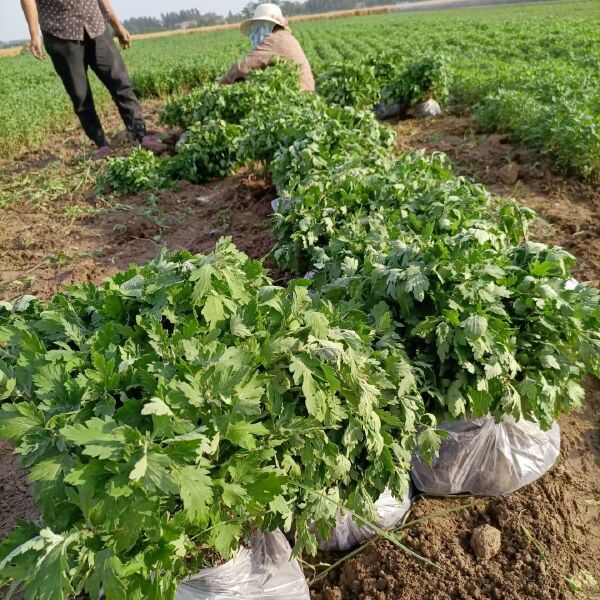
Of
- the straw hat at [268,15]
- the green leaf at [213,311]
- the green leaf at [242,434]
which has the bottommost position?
the green leaf at [242,434]

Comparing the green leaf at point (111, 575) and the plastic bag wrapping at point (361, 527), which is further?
the plastic bag wrapping at point (361, 527)

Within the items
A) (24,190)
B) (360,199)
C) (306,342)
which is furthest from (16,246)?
(306,342)

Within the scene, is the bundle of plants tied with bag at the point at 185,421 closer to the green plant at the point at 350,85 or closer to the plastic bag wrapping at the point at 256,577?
the plastic bag wrapping at the point at 256,577

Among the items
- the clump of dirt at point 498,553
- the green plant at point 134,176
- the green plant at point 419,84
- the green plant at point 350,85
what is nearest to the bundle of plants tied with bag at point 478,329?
the clump of dirt at point 498,553

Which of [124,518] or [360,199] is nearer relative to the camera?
[124,518]

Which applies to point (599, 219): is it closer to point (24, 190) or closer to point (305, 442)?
point (305, 442)

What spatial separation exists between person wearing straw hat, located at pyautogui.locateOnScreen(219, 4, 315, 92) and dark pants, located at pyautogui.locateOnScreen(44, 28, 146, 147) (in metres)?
2.03

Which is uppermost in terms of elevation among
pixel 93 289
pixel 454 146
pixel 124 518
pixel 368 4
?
pixel 93 289

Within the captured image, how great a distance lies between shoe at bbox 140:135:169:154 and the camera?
8.37 meters

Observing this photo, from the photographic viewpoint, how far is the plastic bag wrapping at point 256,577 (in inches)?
78.4

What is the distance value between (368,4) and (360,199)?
488 feet

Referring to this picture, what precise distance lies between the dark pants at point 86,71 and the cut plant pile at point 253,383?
5.93 meters

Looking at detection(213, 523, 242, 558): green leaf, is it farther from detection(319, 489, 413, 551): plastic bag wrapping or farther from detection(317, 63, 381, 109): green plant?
detection(317, 63, 381, 109): green plant

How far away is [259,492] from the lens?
170 centimetres
